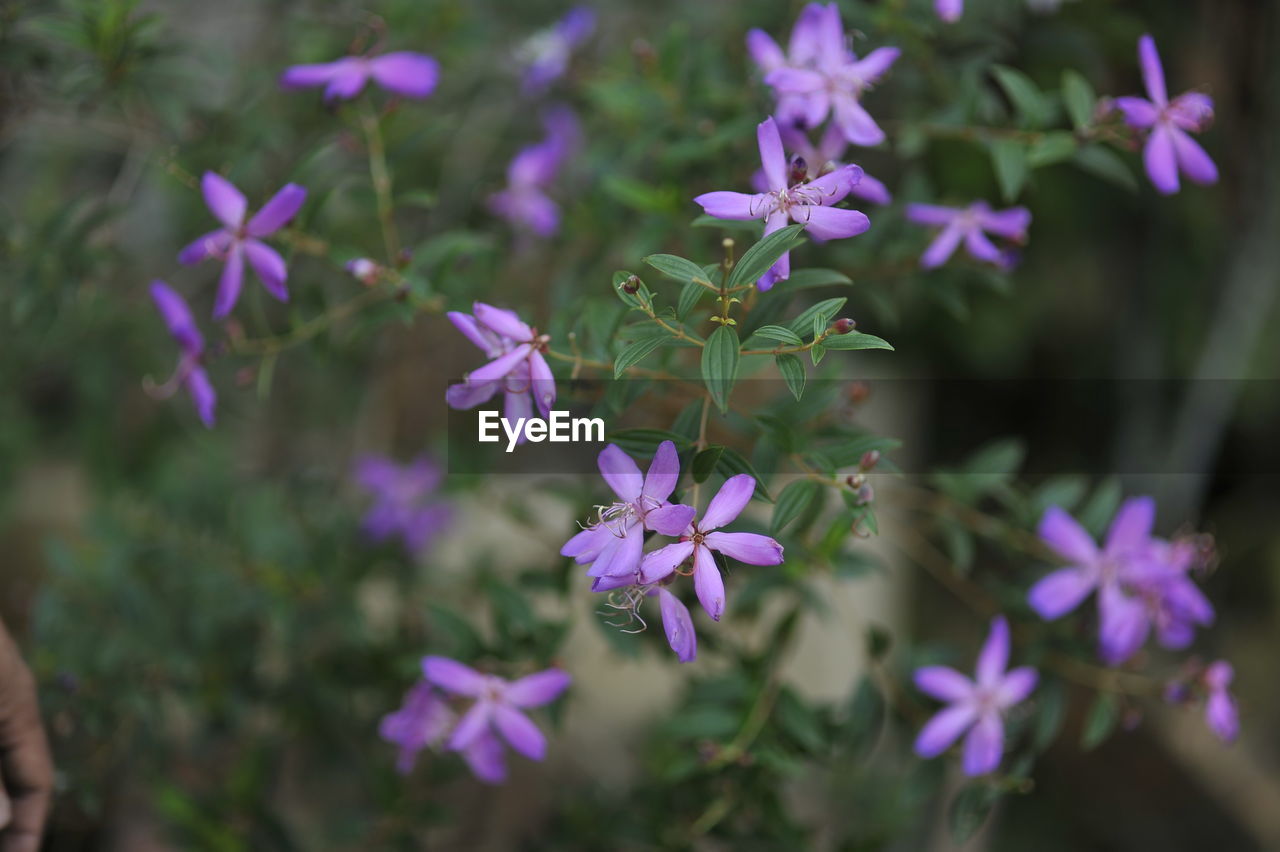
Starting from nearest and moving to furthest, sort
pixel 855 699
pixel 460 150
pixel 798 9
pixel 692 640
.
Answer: pixel 692 640
pixel 855 699
pixel 798 9
pixel 460 150

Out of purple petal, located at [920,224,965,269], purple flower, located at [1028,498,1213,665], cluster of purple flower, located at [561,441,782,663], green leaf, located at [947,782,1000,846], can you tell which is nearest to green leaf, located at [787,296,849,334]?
cluster of purple flower, located at [561,441,782,663]

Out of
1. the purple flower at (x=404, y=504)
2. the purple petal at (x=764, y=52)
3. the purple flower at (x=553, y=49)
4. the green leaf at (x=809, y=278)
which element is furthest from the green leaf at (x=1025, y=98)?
the purple flower at (x=404, y=504)

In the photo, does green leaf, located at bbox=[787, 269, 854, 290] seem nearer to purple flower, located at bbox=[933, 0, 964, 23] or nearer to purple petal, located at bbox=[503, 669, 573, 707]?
purple flower, located at bbox=[933, 0, 964, 23]

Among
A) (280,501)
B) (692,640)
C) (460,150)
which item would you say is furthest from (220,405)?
(692,640)

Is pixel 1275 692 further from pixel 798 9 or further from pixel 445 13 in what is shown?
pixel 445 13

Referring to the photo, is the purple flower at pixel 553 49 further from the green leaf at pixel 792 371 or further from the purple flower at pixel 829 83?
the green leaf at pixel 792 371

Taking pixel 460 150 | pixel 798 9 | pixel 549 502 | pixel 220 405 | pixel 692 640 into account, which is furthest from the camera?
pixel 549 502

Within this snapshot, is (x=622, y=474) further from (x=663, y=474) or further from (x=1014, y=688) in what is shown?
(x=1014, y=688)
